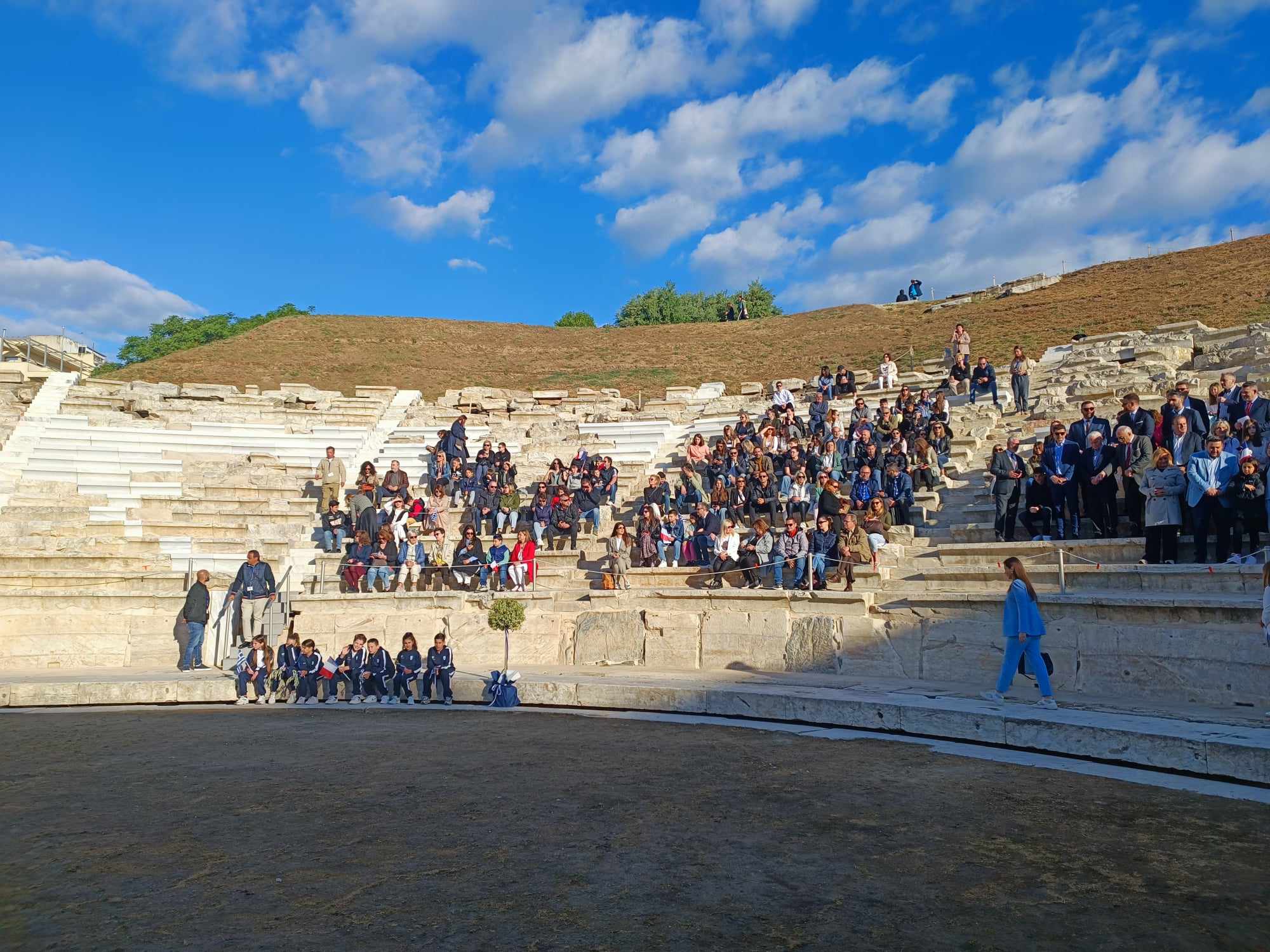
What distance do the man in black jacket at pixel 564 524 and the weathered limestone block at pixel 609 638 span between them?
2.91m

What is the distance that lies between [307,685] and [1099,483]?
11029 millimetres

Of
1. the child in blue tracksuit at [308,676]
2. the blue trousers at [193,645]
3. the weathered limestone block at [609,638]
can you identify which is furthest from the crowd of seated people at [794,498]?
A: the blue trousers at [193,645]

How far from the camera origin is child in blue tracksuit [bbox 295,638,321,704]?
12547 mm

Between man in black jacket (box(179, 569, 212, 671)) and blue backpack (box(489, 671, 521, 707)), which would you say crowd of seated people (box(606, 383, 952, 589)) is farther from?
man in black jacket (box(179, 569, 212, 671))

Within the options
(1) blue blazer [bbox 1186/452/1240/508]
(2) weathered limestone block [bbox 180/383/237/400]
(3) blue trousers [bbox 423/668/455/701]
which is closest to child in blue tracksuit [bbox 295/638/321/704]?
(3) blue trousers [bbox 423/668/455/701]

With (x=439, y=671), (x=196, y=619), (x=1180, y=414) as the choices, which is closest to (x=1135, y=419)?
Answer: (x=1180, y=414)

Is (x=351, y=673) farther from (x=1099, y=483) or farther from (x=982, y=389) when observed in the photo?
(x=982, y=389)

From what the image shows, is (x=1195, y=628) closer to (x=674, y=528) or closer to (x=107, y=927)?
(x=674, y=528)

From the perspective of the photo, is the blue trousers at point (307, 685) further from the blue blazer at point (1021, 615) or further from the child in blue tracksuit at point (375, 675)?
the blue blazer at point (1021, 615)

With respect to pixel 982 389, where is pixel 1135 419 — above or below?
below

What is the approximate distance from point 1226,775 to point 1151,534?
4.92m

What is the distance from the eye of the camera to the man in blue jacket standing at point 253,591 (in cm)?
1455

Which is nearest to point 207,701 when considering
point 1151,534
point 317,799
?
point 317,799

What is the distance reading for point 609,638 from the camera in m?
14.0
